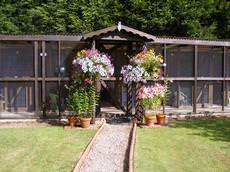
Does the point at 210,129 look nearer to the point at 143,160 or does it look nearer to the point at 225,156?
the point at 225,156

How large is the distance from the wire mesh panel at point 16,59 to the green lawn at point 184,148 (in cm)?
423

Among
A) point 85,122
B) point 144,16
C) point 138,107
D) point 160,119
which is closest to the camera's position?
point 85,122

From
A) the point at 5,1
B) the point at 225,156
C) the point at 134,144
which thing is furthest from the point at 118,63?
the point at 5,1

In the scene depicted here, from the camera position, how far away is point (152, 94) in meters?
11.6

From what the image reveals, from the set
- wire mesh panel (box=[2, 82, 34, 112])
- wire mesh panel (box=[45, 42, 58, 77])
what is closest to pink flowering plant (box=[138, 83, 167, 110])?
wire mesh panel (box=[45, 42, 58, 77])

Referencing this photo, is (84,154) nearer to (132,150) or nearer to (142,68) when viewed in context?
(132,150)

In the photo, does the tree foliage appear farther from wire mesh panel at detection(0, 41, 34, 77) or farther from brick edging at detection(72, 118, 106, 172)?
brick edging at detection(72, 118, 106, 172)

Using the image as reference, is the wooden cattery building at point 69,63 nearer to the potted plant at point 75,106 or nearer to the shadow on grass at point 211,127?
the potted plant at point 75,106

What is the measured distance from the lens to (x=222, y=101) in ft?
47.6

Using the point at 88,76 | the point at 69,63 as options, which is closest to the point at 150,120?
the point at 88,76

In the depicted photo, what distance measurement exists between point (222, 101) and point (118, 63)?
13.0 ft

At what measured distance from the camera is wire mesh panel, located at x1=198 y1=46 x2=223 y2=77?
14391 mm

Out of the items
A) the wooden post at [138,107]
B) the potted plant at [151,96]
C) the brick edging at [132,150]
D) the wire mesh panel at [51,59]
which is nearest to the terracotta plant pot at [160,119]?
the potted plant at [151,96]

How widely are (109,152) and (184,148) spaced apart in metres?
1.59
